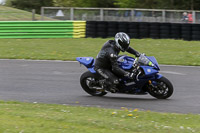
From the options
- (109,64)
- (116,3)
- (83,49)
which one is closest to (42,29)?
(83,49)

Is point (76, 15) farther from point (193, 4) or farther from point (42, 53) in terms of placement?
point (193, 4)

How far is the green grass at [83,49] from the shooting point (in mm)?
15594

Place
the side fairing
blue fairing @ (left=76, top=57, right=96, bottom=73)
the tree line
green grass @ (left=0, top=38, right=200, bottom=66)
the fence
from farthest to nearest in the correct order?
the tree line → the fence → green grass @ (left=0, top=38, right=200, bottom=66) → blue fairing @ (left=76, top=57, right=96, bottom=73) → the side fairing

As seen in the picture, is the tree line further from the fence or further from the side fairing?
the side fairing

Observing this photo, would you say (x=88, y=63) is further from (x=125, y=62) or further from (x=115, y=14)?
(x=115, y=14)

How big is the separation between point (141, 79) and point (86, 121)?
270 cm

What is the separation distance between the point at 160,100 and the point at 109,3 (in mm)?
48603

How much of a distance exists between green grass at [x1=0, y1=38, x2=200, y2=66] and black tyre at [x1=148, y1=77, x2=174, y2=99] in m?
5.46

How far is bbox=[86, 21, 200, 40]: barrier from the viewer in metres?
20.8

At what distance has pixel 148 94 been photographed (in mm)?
9773

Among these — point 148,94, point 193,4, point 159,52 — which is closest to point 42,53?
point 159,52

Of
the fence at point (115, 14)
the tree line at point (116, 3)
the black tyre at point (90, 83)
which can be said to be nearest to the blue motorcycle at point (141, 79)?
the black tyre at point (90, 83)

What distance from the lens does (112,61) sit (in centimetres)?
873

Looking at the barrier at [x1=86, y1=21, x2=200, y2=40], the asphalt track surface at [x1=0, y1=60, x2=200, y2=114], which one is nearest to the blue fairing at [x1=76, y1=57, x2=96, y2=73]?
the asphalt track surface at [x1=0, y1=60, x2=200, y2=114]
